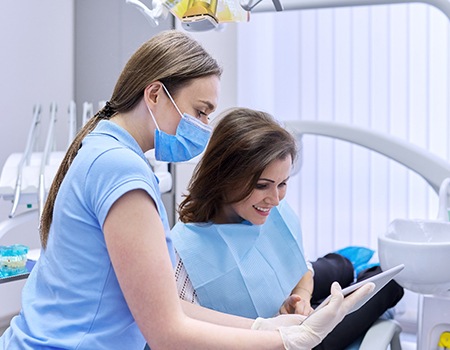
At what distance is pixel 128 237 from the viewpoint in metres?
0.88

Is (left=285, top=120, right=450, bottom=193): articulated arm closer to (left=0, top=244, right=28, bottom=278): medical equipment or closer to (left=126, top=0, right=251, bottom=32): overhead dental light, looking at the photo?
(left=126, top=0, right=251, bottom=32): overhead dental light

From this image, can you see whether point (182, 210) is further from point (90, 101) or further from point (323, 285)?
point (90, 101)

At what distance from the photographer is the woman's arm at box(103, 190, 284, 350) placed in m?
0.88

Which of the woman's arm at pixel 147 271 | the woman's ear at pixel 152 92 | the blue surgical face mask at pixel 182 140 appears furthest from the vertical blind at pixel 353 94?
the woman's arm at pixel 147 271

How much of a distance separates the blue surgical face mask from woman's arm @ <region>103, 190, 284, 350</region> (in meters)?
0.22

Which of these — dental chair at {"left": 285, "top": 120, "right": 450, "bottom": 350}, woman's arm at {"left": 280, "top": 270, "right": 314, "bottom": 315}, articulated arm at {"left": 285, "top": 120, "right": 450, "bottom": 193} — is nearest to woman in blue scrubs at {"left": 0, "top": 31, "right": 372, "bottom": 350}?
woman's arm at {"left": 280, "top": 270, "right": 314, "bottom": 315}

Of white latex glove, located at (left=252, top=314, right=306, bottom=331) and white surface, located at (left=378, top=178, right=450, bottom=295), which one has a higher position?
white surface, located at (left=378, top=178, right=450, bottom=295)

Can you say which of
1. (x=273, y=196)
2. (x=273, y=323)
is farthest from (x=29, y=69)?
(x=273, y=323)

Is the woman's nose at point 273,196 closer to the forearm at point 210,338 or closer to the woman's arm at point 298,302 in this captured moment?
the woman's arm at point 298,302

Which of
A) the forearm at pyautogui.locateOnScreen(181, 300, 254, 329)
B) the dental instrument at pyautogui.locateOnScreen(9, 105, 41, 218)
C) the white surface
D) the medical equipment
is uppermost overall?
the dental instrument at pyautogui.locateOnScreen(9, 105, 41, 218)

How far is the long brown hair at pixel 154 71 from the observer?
108 cm

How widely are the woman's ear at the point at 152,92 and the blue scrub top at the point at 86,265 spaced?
119mm

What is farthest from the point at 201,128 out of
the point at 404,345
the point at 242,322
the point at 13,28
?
the point at 13,28

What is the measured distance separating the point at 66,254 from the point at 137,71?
0.39 metres
